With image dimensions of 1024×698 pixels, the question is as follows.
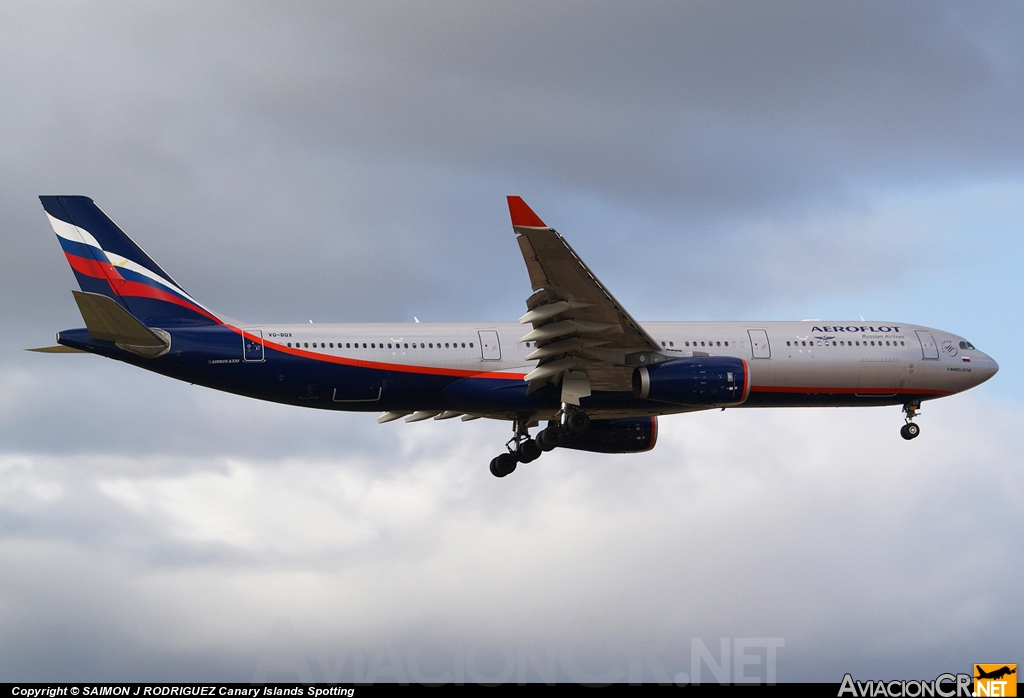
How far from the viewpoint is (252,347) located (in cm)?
4456

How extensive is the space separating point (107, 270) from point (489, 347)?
1358 centimetres

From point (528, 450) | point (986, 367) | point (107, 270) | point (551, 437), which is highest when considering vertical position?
point (986, 367)

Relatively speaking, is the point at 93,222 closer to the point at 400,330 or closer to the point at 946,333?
the point at 400,330

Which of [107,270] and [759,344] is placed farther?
[759,344]

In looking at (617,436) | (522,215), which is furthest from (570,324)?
(617,436)

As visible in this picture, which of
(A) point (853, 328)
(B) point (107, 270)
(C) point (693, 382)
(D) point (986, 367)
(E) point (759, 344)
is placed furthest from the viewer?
(D) point (986, 367)

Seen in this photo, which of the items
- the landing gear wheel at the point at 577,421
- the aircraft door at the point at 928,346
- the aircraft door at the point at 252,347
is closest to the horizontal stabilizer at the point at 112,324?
the aircraft door at the point at 252,347

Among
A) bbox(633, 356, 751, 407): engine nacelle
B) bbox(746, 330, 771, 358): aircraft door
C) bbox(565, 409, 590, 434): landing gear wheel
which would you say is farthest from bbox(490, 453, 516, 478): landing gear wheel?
bbox(746, 330, 771, 358): aircraft door

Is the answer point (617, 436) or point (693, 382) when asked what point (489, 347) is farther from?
point (617, 436)

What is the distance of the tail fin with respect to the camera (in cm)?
4538

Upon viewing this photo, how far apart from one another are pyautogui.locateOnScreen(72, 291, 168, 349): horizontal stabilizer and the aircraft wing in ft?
40.5

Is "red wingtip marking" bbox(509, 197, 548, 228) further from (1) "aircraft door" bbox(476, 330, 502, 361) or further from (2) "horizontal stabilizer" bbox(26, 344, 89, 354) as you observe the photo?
(2) "horizontal stabilizer" bbox(26, 344, 89, 354)

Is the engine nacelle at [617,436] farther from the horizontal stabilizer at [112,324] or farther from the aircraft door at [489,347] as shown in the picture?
the horizontal stabilizer at [112,324]

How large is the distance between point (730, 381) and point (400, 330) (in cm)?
1168
